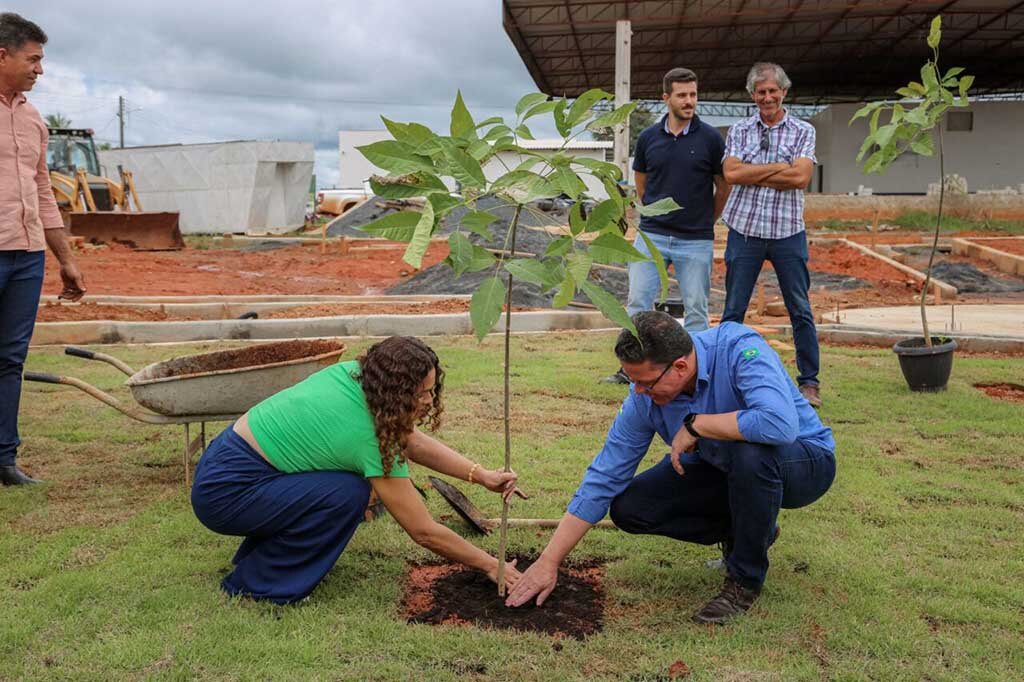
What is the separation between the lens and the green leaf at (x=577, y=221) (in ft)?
8.47

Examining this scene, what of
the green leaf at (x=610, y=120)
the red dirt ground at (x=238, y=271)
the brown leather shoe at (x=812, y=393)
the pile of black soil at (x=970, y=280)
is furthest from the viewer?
the red dirt ground at (x=238, y=271)

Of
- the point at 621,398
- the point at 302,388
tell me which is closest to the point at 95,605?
the point at 302,388

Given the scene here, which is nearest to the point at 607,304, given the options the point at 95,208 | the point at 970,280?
the point at 970,280

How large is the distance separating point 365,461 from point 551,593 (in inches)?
33.3

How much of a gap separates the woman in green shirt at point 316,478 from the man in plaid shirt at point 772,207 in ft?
9.69

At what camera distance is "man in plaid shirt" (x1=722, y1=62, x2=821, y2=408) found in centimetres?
547

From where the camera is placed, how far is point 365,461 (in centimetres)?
303

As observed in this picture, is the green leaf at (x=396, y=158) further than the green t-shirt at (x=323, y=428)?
No

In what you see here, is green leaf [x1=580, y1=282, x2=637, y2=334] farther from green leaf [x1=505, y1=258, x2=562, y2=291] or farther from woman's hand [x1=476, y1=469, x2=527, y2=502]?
woman's hand [x1=476, y1=469, x2=527, y2=502]

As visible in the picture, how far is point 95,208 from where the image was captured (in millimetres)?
22109

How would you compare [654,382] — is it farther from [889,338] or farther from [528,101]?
[889,338]

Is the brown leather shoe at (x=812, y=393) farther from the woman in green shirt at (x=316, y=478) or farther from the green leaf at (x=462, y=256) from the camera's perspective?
the green leaf at (x=462, y=256)

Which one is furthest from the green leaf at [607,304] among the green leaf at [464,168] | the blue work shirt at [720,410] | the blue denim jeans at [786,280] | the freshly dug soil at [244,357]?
the blue denim jeans at [786,280]

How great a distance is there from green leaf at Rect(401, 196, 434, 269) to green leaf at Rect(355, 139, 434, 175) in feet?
0.67
